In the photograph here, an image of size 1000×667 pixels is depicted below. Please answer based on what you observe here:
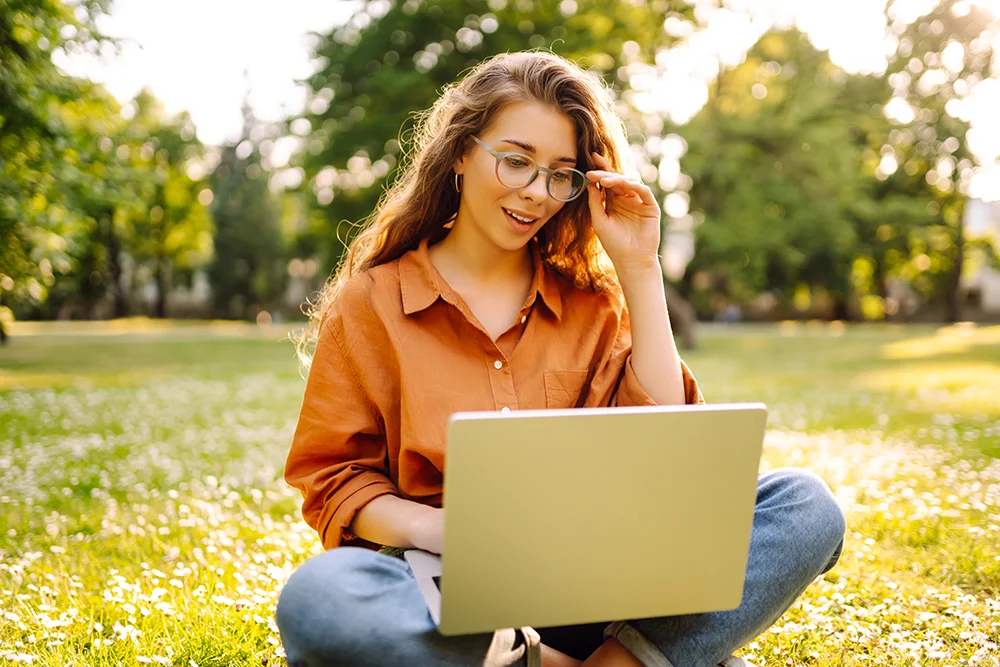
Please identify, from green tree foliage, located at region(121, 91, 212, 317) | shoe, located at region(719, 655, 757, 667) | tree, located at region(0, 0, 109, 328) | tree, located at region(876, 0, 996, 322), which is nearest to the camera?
shoe, located at region(719, 655, 757, 667)

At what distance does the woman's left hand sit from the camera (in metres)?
2.53

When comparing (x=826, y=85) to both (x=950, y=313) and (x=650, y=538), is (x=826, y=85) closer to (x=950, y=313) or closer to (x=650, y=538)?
(x=950, y=313)

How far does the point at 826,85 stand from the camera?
27.0m

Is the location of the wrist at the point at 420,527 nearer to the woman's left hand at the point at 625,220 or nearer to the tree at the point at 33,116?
the woman's left hand at the point at 625,220

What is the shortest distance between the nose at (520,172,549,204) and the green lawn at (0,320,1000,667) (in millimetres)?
1691

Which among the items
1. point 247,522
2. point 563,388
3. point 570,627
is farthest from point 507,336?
point 247,522

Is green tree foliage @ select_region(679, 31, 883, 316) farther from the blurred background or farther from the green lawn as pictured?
the green lawn

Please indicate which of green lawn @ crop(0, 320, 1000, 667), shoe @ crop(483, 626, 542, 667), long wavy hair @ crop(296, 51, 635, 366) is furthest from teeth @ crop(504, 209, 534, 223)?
green lawn @ crop(0, 320, 1000, 667)

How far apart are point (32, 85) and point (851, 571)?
304 inches

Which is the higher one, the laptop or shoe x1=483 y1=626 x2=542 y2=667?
the laptop

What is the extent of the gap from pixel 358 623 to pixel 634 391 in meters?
1.08

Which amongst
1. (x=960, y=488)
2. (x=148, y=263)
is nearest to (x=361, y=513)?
(x=960, y=488)

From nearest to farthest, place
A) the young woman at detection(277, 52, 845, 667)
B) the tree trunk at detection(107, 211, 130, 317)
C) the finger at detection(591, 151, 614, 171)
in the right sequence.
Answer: the young woman at detection(277, 52, 845, 667), the finger at detection(591, 151, 614, 171), the tree trunk at detection(107, 211, 130, 317)

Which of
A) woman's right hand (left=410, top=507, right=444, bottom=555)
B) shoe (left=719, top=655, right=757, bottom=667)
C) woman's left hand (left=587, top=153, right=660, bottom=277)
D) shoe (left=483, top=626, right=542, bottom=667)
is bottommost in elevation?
shoe (left=719, top=655, right=757, bottom=667)
